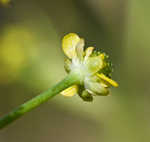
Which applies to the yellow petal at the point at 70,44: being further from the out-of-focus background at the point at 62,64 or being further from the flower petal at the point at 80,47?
the out-of-focus background at the point at 62,64

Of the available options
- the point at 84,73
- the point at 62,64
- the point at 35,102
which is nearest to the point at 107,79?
the point at 84,73

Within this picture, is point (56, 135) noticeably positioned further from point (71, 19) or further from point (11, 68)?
point (11, 68)

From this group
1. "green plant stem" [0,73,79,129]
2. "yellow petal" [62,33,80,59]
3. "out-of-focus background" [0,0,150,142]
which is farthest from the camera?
"out-of-focus background" [0,0,150,142]

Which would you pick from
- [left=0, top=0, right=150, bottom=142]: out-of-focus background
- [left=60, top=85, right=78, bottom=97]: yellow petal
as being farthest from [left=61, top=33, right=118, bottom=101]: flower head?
[left=0, top=0, right=150, bottom=142]: out-of-focus background

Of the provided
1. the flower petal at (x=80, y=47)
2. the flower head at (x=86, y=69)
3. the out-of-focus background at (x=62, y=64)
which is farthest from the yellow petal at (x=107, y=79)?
the out-of-focus background at (x=62, y=64)

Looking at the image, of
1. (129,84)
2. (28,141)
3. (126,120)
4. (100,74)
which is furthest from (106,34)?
(100,74)

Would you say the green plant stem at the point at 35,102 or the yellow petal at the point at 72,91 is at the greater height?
the green plant stem at the point at 35,102

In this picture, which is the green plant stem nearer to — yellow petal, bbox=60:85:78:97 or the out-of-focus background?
yellow petal, bbox=60:85:78:97
